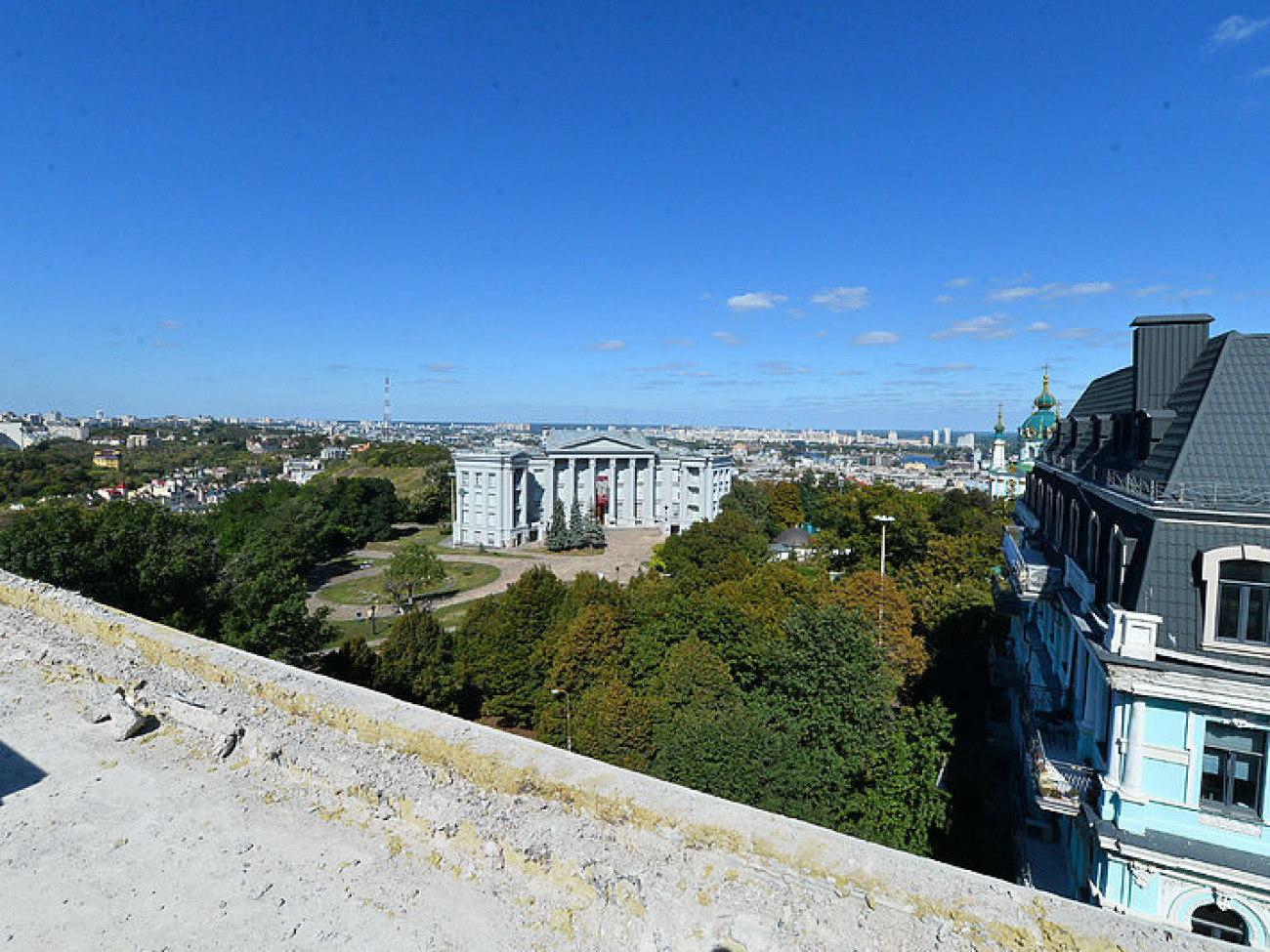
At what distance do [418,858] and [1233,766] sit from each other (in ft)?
34.5

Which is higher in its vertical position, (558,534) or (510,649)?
(510,649)

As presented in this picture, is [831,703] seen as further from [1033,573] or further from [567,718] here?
[567,718]

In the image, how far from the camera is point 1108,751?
33.2ft

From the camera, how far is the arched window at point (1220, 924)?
359 inches

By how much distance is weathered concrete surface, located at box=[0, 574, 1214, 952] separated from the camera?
15.1 feet

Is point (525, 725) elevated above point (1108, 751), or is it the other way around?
point (1108, 751)

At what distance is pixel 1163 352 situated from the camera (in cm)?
1248

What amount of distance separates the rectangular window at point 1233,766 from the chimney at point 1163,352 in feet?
18.0

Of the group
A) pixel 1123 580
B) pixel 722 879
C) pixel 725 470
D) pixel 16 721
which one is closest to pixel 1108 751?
pixel 1123 580

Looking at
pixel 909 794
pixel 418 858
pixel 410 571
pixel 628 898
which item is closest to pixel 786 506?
pixel 410 571

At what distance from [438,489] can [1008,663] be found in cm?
7181

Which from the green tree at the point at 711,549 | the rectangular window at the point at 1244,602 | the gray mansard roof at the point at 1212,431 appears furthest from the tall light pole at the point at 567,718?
the rectangular window at the point at 1244,602

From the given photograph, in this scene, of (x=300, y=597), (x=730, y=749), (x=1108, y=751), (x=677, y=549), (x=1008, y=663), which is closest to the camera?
(x=1108, y=751)

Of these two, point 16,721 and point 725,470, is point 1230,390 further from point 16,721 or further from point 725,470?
point 725,470
